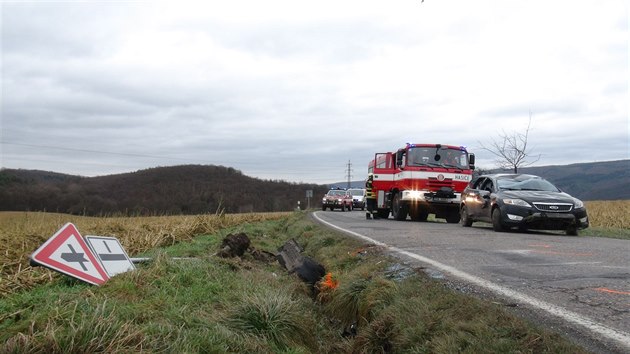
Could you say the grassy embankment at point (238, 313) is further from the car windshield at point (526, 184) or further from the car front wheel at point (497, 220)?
the car windshield at point (526, 184)

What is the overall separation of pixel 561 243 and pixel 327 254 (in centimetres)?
412

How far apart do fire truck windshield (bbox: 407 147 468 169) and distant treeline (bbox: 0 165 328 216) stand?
21.3 feet

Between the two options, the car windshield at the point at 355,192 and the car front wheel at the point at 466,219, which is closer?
the car front wheel at the point at 466,219

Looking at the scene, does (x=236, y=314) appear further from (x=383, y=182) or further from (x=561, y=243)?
(x=383, y=182)

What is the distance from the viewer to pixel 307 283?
7.70 meters

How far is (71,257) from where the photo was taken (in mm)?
5289

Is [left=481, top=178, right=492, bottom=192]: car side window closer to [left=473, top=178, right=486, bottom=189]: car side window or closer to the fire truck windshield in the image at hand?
[left=473, top=178, right=486, bottom=189]: car side window

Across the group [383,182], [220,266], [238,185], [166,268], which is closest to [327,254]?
[220,266]

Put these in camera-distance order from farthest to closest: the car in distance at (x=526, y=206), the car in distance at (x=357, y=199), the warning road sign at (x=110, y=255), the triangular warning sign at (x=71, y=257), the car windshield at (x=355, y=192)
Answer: the car windshield at (x=355, y=192)
the car in distance at (x=357, y=199)
the car in distance at (x=526, y=206)
the warning road sign at (x=110, y=255)
the triangular warning sign at (x=71, y=257)

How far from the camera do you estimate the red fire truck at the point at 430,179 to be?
58.5 ft

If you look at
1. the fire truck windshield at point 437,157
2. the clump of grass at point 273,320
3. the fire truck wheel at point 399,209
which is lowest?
the clump of grass at point 273,320

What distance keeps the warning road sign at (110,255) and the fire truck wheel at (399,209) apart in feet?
43.9

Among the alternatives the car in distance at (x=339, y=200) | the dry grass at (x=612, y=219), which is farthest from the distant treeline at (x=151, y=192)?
the dry grass at (x=612, y=219)

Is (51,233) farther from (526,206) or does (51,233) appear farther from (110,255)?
(526,206)
